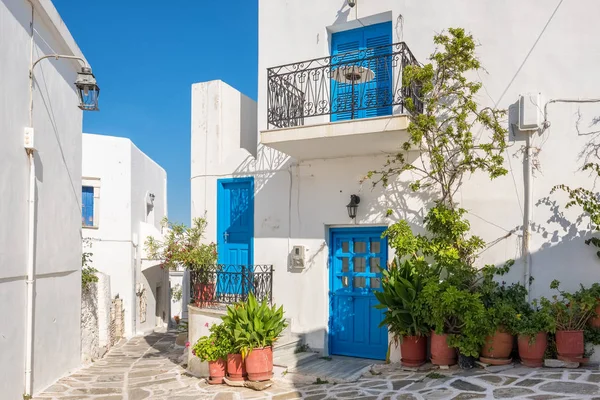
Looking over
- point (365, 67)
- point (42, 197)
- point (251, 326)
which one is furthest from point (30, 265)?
point (365, 67)

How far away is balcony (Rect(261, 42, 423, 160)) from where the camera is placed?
8.73m

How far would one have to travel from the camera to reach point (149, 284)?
831 inches

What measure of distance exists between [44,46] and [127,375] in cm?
614

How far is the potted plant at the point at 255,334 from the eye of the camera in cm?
815

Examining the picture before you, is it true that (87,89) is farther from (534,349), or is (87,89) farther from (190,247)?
(534,349)

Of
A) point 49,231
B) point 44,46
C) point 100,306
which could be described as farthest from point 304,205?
point 100,306

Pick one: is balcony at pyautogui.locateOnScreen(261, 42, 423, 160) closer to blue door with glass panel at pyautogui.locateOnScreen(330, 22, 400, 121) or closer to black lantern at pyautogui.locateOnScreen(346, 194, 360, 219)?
blue door with glass panel at pyautogui.locateOnScreen(330, 22, 400, 121)

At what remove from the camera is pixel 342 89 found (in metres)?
10.1

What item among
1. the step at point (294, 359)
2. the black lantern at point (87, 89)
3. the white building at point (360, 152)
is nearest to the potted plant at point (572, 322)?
the white building at point (360, 152)

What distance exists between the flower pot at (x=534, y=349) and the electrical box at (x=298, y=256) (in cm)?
409

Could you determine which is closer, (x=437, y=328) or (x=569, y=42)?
(x=437, y=328)

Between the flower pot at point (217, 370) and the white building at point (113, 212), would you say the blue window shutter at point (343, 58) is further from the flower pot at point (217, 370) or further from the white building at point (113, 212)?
the white building at point (113, 212)

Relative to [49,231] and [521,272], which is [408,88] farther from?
[49,231]

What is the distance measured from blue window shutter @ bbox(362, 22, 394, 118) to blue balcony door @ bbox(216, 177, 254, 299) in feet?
9.69
